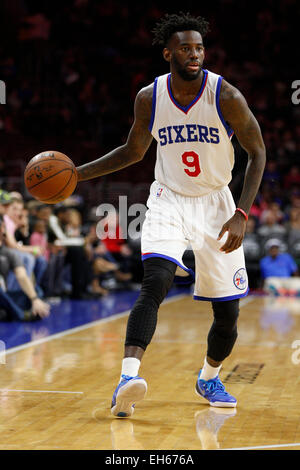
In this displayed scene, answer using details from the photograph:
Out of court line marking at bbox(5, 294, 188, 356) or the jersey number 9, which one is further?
court line marking at bbox(5, 294, 188, 356)

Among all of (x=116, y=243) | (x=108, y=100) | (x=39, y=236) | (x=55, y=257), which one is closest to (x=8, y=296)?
(x=39, y=236)

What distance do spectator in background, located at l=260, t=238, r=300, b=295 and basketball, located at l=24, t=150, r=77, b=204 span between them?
26.0 feet

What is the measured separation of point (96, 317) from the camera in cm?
779

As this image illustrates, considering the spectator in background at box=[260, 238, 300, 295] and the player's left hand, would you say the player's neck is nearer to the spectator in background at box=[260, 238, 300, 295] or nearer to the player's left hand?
the player's left hand

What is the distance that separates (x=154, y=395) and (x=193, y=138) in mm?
1438

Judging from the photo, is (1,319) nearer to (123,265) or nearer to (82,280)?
(82,280)

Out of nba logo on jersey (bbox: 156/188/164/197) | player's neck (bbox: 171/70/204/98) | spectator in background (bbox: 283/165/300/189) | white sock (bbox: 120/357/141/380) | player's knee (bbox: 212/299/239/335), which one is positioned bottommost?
white sock (bbox: 120/357/141/380)

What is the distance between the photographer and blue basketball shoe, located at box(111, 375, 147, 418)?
3078mm

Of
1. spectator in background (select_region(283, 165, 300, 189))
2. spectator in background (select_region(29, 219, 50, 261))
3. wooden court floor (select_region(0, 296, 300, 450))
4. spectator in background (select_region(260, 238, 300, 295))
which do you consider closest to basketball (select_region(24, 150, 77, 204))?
wooden court floor (select_region(0, 296, 300, 450))

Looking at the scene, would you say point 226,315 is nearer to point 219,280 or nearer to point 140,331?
point 219,280

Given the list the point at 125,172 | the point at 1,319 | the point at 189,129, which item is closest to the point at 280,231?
the point at 125,172

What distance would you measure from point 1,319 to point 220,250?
171 inches

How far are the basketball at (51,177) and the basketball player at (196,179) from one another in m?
0.41

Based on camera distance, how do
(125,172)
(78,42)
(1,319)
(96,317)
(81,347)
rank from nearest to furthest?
1. (81,347)
2. (1,319)
3. (96,317)
4. (125,172)
5. (78,42)
